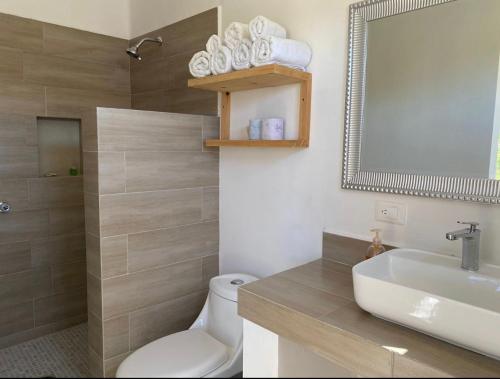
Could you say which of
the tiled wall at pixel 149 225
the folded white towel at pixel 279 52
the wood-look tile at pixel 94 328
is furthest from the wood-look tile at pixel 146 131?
the wood-look tile at pixel 94 328

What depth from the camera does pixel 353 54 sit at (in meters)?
1.49

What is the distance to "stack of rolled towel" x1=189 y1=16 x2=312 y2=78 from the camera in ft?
4.87

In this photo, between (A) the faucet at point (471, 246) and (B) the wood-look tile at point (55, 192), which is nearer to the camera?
(A) the faucet at point (471, 246)

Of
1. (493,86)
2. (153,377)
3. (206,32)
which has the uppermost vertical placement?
(206,32)

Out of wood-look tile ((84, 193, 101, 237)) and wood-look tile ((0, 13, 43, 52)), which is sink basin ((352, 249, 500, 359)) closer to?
wood-look tile ((84, 193, 101, 237))

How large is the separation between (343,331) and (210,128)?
128 cm

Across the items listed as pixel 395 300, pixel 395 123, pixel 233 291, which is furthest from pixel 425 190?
pixel 233 291

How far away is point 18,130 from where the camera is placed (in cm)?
218

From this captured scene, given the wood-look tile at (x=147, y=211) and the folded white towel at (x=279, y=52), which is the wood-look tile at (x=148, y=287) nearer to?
the wood-look tile at (x=147, y=211)

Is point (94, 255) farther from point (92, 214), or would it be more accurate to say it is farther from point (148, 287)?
point (148, 287)

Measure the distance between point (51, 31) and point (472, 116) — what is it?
226cm

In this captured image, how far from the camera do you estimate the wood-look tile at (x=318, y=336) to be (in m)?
0.94

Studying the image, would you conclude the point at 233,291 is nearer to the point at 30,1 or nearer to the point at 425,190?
the point at 425,190

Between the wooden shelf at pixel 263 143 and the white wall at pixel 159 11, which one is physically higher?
the white wall at pixel 159 11
